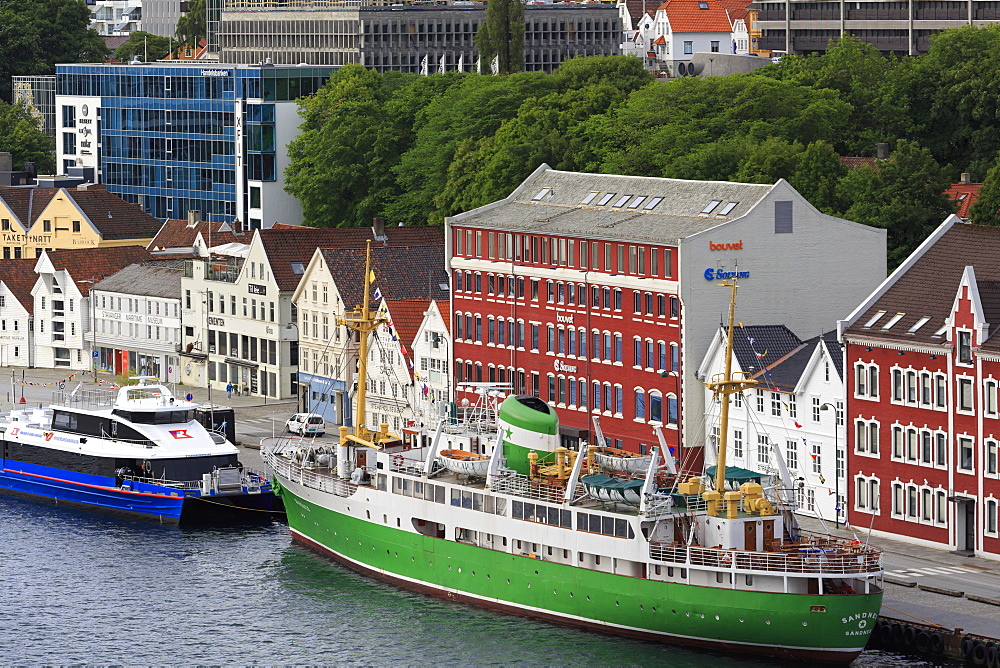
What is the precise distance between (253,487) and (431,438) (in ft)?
51.9

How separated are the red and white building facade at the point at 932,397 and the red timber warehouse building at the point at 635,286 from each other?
1329 cm

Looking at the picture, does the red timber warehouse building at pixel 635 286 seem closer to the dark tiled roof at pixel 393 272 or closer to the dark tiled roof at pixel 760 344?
the dark tiled roof at pixel 760 344

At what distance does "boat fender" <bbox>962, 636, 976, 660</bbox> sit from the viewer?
87562mm

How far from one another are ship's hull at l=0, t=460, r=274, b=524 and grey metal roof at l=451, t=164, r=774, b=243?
21450mm

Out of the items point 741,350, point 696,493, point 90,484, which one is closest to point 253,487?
point 90,484

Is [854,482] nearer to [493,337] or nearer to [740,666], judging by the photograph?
[740,666]

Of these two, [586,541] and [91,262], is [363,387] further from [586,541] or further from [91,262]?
[91,262]

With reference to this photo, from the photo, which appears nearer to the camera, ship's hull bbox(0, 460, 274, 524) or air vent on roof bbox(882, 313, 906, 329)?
air vent on roof bbox(882, 313, 906, 329)

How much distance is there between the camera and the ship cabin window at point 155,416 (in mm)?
126875

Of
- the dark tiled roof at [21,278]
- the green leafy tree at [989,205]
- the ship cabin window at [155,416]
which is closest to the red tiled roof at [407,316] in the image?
the ship cabin window at [155,416]

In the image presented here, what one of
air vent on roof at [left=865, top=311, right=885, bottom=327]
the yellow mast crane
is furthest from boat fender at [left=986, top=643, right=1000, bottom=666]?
the yellow mast crane

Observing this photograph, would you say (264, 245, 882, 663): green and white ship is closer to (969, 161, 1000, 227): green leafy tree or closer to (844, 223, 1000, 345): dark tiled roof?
(844, 223, 1000, 345): dark tiled roof

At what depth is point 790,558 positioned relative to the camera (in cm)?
9100

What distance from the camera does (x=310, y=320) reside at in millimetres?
151125
